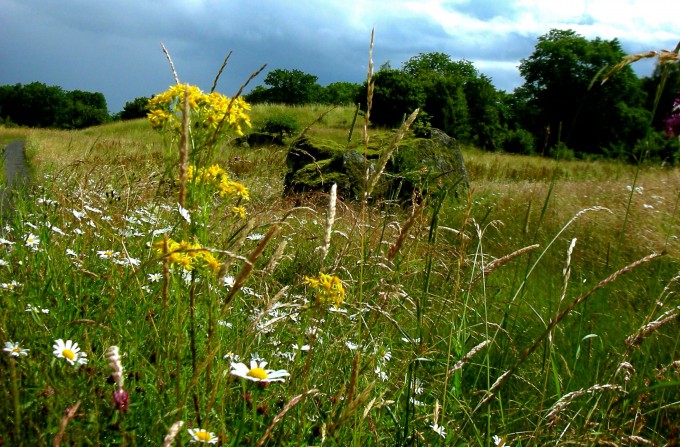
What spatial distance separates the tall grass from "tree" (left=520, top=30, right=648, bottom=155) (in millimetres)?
41031

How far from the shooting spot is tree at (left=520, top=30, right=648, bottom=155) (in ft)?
140

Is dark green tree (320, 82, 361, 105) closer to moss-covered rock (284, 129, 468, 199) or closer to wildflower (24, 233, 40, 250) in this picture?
moss-covered rock (284, 129, 468, 199)

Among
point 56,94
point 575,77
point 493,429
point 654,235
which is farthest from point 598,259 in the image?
point 56,94

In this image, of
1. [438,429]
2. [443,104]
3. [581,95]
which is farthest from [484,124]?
[438,429]

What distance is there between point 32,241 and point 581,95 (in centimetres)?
4717

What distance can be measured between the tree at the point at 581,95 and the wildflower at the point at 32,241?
41576 mm

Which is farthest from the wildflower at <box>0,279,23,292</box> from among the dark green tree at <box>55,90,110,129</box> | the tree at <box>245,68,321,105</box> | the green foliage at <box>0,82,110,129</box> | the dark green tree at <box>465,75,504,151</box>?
the green foliage at <box>0,82,110,129</box>

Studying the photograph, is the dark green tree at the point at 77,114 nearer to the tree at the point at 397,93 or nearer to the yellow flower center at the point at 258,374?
the tree at the point at 397,93

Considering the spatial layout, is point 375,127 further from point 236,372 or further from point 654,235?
point 236,372

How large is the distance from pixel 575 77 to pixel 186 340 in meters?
50.6

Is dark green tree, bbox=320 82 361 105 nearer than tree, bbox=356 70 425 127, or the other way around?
tree, bbox=356 70 425 127

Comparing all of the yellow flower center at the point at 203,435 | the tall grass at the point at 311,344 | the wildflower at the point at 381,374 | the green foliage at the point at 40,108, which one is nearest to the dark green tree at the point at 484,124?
the tall grass at the point at 311,344

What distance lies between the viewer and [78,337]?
1.83m

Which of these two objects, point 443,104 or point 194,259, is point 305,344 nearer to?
point 194,259
